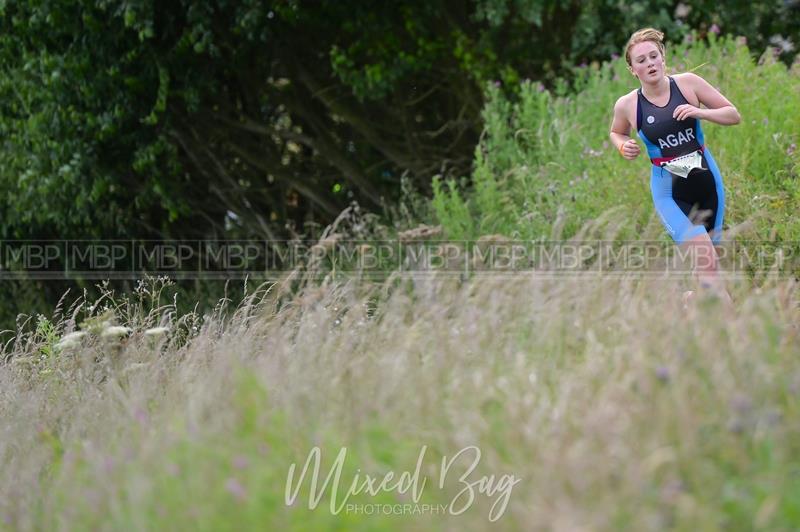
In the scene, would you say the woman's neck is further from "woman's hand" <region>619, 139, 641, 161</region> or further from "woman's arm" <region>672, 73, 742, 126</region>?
"woman's hand" <region>619, 139, 641, 161</region>

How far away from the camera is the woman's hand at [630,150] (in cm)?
556

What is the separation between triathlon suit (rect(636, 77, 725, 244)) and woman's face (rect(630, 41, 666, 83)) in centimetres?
14

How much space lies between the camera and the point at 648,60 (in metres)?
5.58

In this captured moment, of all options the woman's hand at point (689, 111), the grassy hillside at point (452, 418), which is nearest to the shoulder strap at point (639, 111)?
the woman's hand at point (689, 111)

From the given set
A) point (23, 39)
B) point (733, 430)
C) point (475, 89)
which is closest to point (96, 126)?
point (23, 39)

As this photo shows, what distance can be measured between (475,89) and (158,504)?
1103 cm

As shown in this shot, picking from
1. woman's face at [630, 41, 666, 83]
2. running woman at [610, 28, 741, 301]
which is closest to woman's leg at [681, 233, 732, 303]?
running woman at [610, 28, 741, 301]

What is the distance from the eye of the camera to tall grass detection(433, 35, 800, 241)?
706 cm

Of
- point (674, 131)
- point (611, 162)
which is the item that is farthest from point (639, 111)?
point (611, 162)

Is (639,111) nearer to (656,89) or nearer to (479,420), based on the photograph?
(656,89)

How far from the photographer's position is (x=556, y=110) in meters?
9.16

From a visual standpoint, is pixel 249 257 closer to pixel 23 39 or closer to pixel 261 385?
pixel 23 39

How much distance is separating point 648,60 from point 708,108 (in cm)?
50

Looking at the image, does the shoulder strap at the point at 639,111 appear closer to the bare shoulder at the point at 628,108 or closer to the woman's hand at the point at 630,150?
the bare shoulder at the point at 628,108
